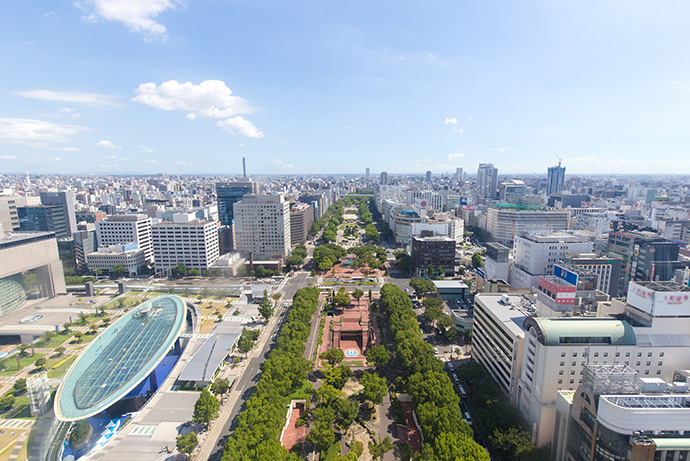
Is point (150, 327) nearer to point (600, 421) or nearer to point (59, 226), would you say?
point (600, 421)

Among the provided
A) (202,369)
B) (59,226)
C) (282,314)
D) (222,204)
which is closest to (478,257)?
(282,314)

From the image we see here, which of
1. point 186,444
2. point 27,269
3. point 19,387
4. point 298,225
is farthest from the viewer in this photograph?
point 298,225

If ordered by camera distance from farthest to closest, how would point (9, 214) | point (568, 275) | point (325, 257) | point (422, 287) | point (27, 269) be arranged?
point (325, 257), point (9, 214), point (422, 287), point (27, 269), point (568, 275)

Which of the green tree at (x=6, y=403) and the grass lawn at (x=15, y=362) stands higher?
the green tree at (x=6, y=403)

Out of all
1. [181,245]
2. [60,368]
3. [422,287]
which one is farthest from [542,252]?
[181,245]

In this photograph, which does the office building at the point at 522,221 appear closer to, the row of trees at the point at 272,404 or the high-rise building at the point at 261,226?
the high-rise building at the point at 261,226

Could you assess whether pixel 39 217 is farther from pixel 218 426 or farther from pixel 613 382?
pixel 613 382

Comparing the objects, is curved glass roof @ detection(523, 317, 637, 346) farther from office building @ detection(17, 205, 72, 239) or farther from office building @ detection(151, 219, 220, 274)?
office building @ detection(17, 205, 72, 239)

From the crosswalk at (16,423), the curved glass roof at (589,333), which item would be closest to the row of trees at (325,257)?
the crosswalk at (16,423)
